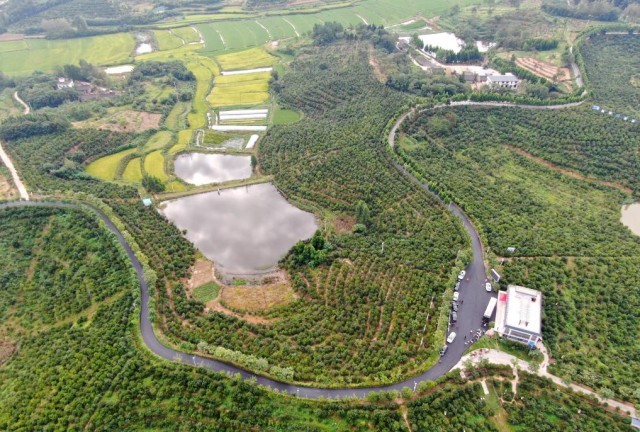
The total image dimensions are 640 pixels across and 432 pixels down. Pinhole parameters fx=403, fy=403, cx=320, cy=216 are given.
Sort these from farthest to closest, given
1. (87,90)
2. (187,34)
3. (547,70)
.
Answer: (187,34)
(87,90)
(547,70)

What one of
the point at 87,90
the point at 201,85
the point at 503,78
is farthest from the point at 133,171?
the point at 503,78

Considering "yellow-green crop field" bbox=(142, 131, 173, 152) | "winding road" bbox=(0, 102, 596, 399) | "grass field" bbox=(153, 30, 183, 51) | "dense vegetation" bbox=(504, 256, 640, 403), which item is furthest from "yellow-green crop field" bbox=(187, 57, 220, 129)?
"dense vegetation" bbox=(504, 256, 640, 403)

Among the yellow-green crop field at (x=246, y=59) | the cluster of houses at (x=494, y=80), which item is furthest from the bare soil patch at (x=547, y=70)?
the yellow-green crop field at (x=246, y=59)

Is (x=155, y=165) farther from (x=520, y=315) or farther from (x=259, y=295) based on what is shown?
(x=520, y=315)

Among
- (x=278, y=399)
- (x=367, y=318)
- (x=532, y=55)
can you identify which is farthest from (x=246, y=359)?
(x=532, y=55)

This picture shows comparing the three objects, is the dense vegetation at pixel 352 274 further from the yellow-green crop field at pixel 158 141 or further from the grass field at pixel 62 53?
the grass field at pixel 62 53

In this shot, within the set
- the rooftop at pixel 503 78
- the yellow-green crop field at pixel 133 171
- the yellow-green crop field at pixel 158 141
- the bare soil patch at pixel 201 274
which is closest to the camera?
the bare soil patch at pixel 201 274
